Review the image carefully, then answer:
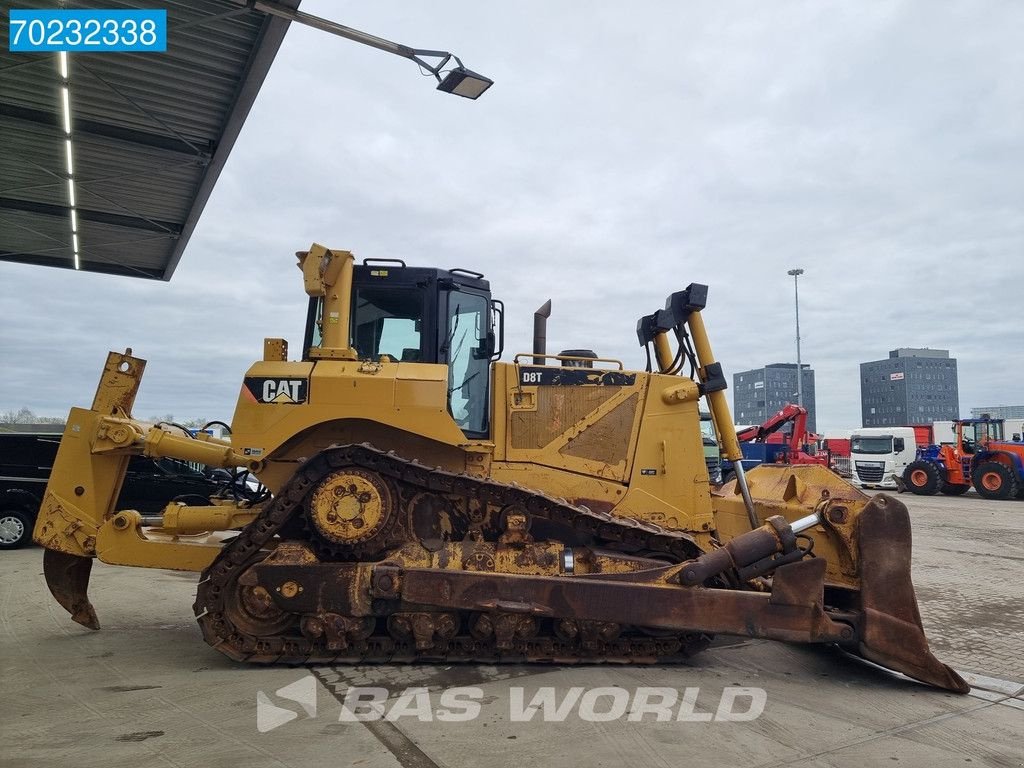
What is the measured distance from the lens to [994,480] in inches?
915

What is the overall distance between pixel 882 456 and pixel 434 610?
1124 inches

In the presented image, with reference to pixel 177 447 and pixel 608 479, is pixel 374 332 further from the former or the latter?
pixel 608 479

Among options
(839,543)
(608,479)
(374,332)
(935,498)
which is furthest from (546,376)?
(935,498)

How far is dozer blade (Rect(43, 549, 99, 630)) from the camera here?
19.0 feet

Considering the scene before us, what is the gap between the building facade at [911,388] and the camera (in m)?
52.6

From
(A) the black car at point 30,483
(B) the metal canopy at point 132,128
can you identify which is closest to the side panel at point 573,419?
(B) the metal canopy at point 132,128

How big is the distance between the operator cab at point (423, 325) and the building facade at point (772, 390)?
3659cm

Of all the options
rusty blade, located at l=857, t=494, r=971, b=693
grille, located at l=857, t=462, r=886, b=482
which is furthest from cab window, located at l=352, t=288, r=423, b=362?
grille, located at l=857, t=462, r=886, b=482

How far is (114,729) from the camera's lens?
3986 mm

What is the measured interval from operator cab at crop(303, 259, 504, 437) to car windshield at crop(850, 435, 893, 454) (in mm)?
27835

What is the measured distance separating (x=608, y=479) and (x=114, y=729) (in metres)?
3.93

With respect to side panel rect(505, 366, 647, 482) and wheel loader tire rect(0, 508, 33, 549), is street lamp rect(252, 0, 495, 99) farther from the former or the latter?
wheel loader tire rect(0, 508, 33, 549)

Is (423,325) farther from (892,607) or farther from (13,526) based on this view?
(13,526)

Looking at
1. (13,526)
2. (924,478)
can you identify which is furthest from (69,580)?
(924,478)
